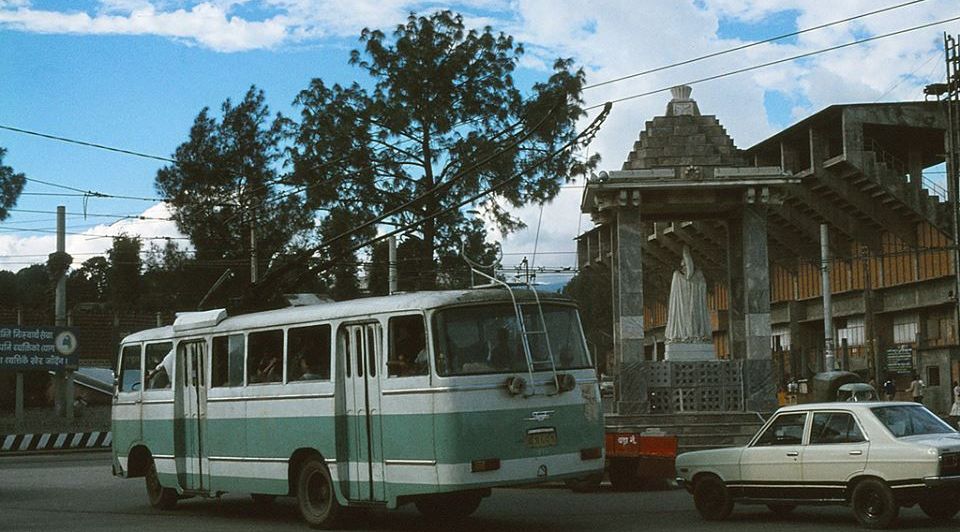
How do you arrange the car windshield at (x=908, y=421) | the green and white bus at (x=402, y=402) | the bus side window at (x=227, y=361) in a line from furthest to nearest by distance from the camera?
1. the bus side window at (x=227, y=361)
2. the car windshield at (x=908, y=421)
3. the green and white bus at (x=402, y=402)

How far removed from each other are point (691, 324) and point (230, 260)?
2487 centimetres

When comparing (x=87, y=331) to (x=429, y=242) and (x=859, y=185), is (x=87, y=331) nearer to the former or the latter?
(x=429, y=242)

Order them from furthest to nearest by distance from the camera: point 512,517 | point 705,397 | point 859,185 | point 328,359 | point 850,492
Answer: point 859,185 < point 705,397 < point 512,517 < point 328,359 < point 850,492

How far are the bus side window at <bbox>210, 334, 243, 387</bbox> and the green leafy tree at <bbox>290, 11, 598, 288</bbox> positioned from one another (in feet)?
54.3

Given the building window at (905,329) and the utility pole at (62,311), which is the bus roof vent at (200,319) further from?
the building window at (905,329)

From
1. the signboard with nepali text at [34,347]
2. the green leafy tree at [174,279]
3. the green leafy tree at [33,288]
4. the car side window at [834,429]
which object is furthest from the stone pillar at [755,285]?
the green leafy tree at [33,288]

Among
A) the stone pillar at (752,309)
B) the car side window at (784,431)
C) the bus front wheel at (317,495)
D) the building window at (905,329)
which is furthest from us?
the building window at (905,329)

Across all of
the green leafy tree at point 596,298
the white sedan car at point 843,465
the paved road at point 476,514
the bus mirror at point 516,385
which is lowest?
the paved road at point 476,514

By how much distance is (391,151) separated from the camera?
35.0 m

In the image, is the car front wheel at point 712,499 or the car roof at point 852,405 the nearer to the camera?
the car roof at point 852,405

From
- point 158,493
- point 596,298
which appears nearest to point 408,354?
point 158,493

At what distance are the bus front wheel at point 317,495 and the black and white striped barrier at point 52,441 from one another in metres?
25.1

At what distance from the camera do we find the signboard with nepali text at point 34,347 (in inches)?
1590

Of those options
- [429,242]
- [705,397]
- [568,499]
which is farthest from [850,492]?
[429,242]
